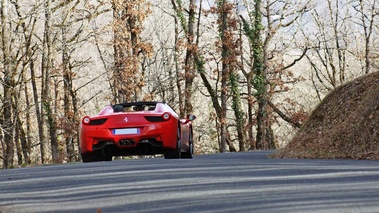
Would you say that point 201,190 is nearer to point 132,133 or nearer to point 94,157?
point 132,133

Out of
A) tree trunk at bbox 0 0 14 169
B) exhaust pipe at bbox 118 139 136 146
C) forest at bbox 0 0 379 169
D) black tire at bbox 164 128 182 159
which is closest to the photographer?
exhaust pipe at bbox 118 139 136 146

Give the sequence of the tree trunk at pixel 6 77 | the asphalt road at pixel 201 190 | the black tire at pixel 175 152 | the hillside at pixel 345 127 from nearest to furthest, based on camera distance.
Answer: the asphalt road at pixel 201 190
the black tire at pixel 175 152
the hillside at pixel 345 127
the tree trunk at pixel 6 77

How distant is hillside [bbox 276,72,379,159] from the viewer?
17.4m

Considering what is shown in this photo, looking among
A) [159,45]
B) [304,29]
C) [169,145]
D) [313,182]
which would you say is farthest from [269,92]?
[313,182]

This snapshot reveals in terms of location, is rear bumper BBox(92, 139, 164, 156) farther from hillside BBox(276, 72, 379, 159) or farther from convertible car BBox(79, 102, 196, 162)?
hillside BBox(276, 72, 379, 159)

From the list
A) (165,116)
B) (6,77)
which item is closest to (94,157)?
(165,116)

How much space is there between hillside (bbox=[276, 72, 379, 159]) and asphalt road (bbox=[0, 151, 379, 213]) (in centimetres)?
560

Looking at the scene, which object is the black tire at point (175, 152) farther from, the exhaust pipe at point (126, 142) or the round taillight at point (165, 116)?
the exhaust pipe at point (126, 142)

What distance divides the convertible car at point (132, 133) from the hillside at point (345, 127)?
3400mm

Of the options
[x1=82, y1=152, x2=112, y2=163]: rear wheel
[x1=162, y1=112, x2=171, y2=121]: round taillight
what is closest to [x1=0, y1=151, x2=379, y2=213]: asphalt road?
[x1=162, y1=112, x2=171, y2=121]: round taillight

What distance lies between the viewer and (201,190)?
28.9ft

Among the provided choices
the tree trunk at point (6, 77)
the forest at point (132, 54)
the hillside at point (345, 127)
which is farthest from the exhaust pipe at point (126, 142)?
the forest at point (132, 54)

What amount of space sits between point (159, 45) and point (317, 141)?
1587 inches

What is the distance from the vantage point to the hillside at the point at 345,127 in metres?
17.4
